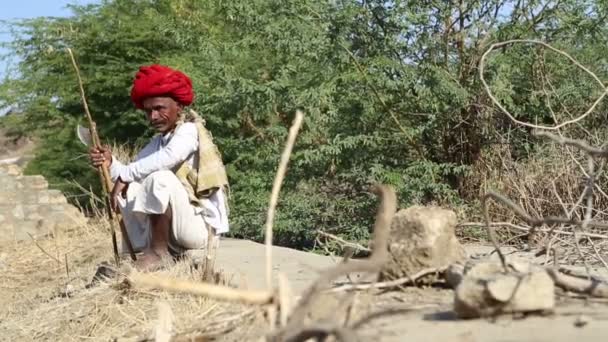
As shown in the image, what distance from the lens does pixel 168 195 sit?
543 cm

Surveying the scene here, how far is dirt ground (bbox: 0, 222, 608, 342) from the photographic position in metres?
2.91

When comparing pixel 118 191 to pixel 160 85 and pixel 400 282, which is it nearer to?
pixel 160 85

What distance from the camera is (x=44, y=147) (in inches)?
596

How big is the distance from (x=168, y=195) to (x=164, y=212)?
0.12 metres

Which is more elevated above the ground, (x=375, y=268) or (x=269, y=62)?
(x=269, y=62)

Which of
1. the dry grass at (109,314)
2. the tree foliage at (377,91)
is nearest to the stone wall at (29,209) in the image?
the tree foliage at (377,91)

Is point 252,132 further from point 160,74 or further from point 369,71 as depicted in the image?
point 160,74

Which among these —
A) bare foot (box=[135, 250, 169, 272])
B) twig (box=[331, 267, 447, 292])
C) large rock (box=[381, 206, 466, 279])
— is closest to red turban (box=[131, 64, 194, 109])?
bare foot (box=[135, 250, 169, 272])

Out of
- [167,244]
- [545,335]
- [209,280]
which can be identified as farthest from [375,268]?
[167,244]

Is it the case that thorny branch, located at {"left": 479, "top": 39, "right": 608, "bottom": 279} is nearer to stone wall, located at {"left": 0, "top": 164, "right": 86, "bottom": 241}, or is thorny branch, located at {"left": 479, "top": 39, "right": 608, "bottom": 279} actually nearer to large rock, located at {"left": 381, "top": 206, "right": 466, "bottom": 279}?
large rock, located at {"left": 381, "top": 206, "right": 466, "bottom": 279}

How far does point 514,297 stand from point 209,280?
2226mm

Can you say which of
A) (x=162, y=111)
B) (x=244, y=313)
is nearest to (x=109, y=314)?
(x=162, y=111)

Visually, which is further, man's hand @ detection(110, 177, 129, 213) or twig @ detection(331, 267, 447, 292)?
man's hand @ detection(110, 177, 129, 213)

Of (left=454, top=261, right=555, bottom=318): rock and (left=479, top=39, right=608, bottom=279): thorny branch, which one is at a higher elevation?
(left=479, top=39, right=608, bottom=279): thorny branch
